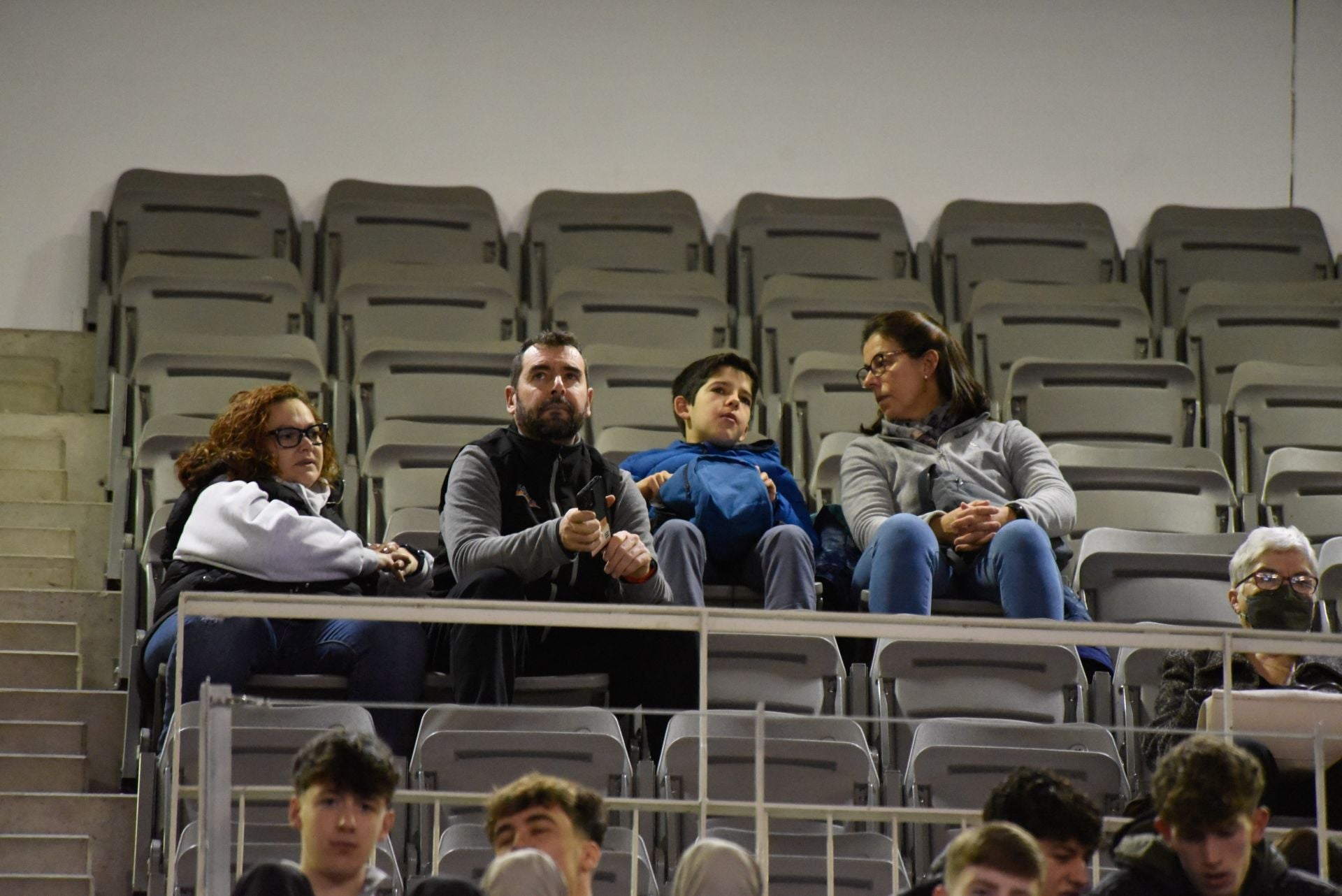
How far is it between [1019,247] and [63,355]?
3.01 m

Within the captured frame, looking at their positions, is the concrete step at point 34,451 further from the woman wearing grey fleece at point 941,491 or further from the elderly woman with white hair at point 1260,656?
the elderly woman with white hair at point 1260,656

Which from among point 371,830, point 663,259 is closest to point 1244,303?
point 663,259

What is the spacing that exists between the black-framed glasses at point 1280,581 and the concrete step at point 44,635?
2441 millimetres

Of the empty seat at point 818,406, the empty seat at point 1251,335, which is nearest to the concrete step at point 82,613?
the empty seat at point 818,406

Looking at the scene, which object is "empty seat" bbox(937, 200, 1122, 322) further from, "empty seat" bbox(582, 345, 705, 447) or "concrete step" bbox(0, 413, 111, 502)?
"concrete step" bbox(0, 413, 111, 502)

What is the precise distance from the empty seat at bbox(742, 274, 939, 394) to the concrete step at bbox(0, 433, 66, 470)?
1.93m

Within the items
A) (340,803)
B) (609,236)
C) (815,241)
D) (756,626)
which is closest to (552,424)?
(756,626)

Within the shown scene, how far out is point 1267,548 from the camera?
3.35 metres

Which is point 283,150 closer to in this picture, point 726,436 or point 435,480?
point 435,480

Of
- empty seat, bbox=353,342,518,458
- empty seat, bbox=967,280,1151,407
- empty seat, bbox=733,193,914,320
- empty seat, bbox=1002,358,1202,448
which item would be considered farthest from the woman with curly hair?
empty seat, bbox=733,193,914,320

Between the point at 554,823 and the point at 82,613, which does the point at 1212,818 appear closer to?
the point at 554,823

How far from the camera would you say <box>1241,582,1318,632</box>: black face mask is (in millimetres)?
3314

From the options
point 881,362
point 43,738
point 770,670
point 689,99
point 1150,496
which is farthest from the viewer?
point 689,99

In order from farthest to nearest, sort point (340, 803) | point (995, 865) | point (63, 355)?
point (63, 355)
point (340, 803)
point (995, 865)
